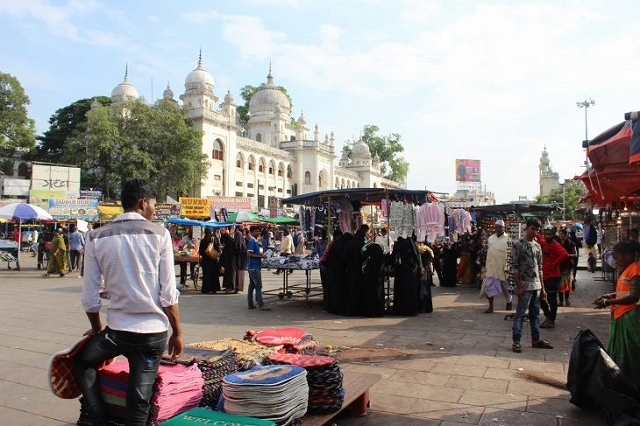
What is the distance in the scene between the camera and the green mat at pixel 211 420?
109 inches

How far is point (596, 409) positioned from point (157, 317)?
365 cm

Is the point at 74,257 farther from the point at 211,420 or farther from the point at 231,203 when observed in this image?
the point at 211,420

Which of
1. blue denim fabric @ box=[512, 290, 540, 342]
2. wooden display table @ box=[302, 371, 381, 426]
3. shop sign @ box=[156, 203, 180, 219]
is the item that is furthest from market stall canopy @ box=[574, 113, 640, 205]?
shop sign @ box=[156, 203, 180, 219]

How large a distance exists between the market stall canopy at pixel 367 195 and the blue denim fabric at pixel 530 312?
3.88 metres

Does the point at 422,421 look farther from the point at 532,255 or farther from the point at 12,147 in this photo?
the point at 12,147

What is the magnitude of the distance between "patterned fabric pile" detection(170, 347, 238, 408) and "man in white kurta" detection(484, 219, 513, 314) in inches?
264

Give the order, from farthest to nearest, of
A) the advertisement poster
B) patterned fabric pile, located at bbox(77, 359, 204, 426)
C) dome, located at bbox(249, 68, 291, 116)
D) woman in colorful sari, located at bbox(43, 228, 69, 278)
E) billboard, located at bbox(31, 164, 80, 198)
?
dome, located at bbox(249, 68, 291, 116), billboard, located at bbox(31, 164, 80, 198), the advertisement poster, woman in colorful sari, located at bbox(43, 228, 69, 278), patterned fabric pile, located at bbox(77, 359, 204, 426)

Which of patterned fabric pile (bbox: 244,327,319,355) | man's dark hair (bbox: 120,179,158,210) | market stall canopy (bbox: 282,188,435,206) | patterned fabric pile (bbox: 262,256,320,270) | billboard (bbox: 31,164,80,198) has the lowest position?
patterned fabric pile (bbox: 244,327,319,355)

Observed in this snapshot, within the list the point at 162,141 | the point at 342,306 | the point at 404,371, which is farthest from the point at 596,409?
the point at 162,141

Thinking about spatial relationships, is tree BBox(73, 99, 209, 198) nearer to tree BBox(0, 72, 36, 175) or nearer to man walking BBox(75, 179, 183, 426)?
tree BBox(0, 72, 36, 175)

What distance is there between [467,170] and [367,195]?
67841mm

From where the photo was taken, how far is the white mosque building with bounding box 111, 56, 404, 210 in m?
45.2

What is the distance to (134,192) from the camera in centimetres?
297

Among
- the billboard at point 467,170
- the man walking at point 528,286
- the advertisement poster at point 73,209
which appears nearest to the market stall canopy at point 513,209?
the man walking at point 528,286
